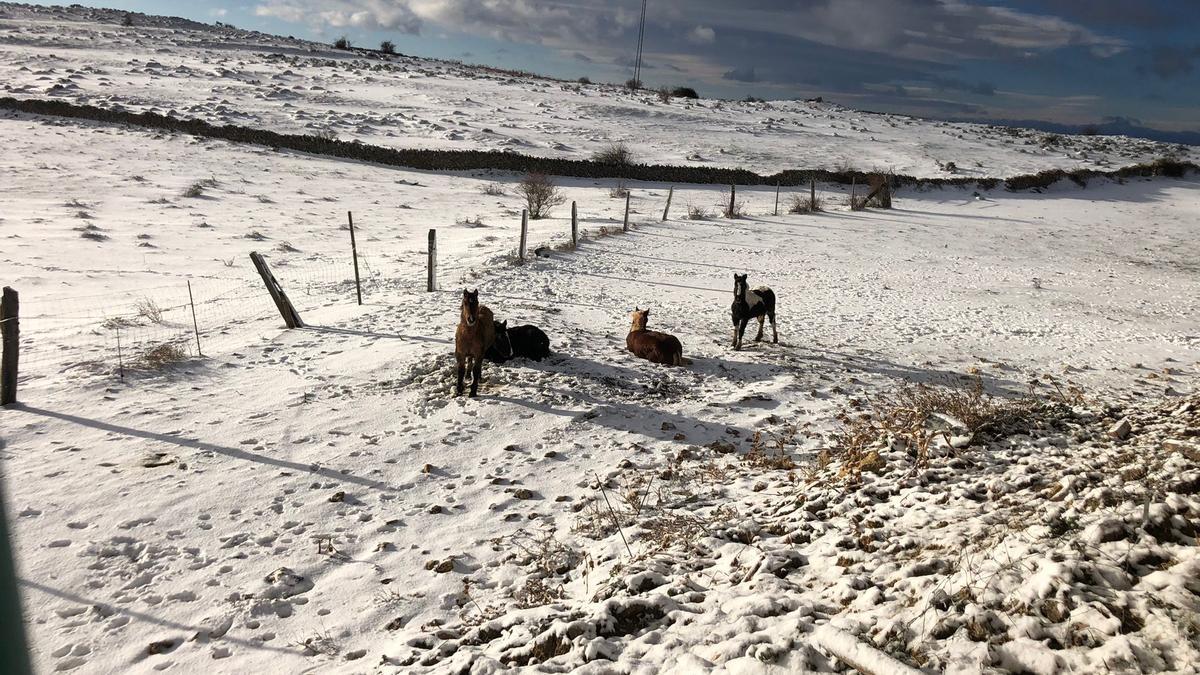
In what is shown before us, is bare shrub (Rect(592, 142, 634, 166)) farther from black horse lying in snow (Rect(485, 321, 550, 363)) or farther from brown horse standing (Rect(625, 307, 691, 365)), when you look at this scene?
black horse lying in snow (Rect(485, 321, 550, 363))

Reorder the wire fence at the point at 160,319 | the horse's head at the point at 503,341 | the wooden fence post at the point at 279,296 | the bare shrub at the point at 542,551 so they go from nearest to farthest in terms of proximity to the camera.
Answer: the bare shrub at the point at 542,551, the wire fence at the point at 160,319, the horse's head at the point at 503,341, the wooden fence post at the point at 279,296

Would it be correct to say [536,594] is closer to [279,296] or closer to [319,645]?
[319,645]

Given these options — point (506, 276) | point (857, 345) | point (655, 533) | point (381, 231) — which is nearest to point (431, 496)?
point (655, 533)

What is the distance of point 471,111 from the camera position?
5125cm

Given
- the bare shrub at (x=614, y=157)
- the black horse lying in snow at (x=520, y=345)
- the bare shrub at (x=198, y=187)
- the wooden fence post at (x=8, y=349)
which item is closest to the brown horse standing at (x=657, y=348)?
the black horse lying in snow at (x=520, y=345)

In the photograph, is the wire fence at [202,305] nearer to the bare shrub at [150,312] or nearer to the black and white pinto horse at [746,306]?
the bare shrub at [150,312]

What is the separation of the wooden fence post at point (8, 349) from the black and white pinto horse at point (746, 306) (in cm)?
976

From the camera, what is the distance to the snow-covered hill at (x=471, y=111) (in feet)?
143

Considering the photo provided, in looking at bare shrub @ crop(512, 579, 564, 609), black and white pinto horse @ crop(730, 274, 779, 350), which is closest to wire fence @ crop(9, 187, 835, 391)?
black and white pinto horse @ crop(730, 274, 779, 350)

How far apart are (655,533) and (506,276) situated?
1073 cm

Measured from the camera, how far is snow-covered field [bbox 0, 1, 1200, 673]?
375 cm

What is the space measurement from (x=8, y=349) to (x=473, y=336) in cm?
544

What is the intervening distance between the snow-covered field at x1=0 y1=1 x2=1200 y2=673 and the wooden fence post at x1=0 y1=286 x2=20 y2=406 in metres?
0.27

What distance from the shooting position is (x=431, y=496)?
20.7 ft
